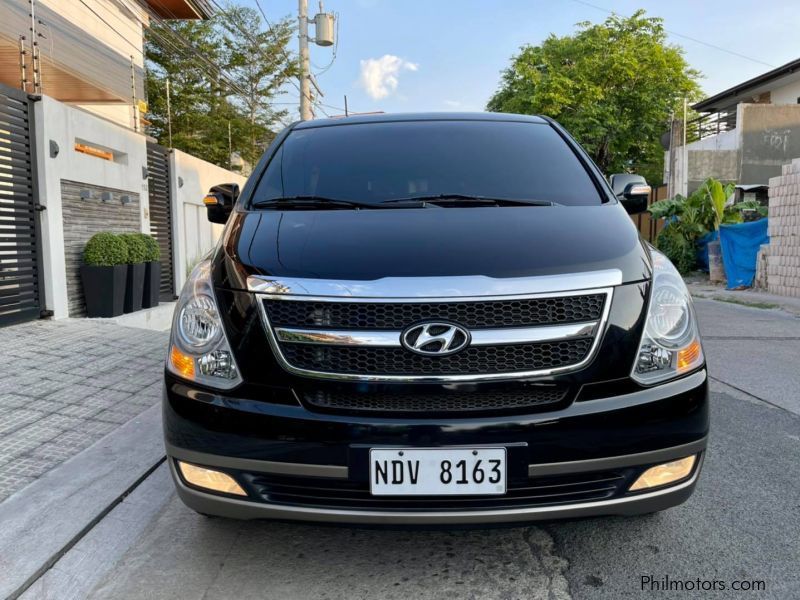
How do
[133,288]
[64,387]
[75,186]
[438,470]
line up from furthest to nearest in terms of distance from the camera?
[133,288] < [75,186] < [64,387] < [438,470]

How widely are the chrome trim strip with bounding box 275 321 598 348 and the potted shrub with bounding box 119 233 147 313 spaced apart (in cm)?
672

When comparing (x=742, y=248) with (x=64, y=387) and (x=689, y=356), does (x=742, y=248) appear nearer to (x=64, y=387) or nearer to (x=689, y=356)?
(x=689, y=356)

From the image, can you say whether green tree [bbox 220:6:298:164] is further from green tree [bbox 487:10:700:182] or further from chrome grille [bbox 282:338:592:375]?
chrome grille [bbox 282:338:592:375]

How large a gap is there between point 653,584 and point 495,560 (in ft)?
1.68

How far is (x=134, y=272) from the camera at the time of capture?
7980mm

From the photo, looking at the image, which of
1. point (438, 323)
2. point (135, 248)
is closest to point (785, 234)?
point (135, 248)

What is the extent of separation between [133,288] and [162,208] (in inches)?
134

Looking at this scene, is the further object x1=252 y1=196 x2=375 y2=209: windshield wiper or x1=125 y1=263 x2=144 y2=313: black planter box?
x1=125 y1=263 x2=144 y2=313: black planter box

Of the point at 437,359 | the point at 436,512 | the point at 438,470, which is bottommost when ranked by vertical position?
the point at 436,512

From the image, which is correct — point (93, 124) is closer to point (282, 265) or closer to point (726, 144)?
point (282, 265)

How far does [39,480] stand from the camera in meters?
2.89

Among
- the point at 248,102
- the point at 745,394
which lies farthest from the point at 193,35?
the point at 745,394

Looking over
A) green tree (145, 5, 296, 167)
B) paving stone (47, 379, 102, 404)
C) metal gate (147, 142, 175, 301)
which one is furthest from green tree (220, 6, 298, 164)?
paving stone (47, 379, 102, 404)

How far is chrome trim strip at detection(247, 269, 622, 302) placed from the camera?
1902 mm
